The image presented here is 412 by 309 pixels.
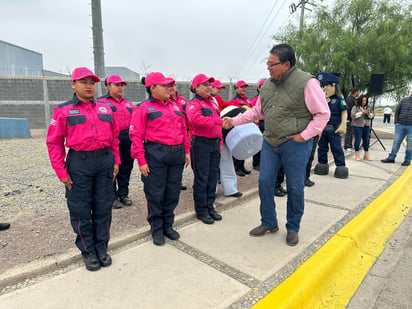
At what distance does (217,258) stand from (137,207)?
5.64ft

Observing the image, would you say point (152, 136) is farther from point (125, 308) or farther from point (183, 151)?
point (125, 308)

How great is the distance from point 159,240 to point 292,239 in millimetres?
1428

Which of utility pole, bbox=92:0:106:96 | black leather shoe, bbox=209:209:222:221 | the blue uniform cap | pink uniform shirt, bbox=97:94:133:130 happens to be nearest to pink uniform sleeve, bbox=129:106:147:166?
pink uniform shirt, bbox=97:94:133:130

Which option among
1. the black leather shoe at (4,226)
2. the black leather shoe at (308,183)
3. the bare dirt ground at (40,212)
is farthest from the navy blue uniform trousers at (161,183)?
the black leather shoe at (308,183)

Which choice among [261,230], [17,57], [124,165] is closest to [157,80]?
[124,165]

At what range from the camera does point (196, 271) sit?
2.60m

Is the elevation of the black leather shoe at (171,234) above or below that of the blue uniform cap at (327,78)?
below

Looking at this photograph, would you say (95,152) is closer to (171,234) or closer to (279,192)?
(171,234)

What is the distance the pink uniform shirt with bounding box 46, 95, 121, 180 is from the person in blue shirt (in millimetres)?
4367

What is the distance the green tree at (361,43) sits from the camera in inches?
413

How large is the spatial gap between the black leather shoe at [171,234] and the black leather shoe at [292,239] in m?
1.20

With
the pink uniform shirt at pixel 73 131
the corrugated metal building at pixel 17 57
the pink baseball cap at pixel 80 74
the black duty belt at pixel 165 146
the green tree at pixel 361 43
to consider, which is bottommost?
the black duty belt at pixel 165 146

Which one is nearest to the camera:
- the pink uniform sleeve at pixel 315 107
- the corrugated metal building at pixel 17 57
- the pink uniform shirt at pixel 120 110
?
the pink uniform sleeve at pixel 315 107

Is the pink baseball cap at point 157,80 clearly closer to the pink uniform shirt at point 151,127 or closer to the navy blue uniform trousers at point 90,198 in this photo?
the pink uniform shirt at point 151,127
